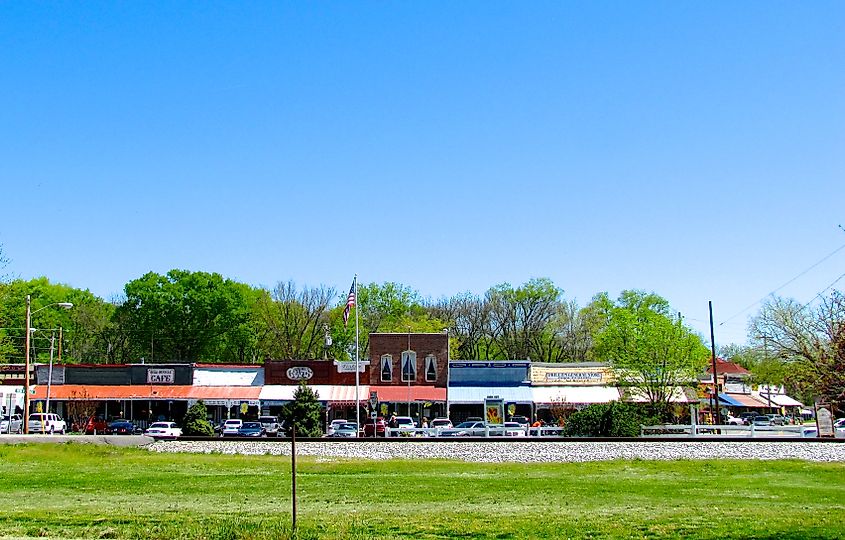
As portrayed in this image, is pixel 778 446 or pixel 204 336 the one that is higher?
pixel 204 336

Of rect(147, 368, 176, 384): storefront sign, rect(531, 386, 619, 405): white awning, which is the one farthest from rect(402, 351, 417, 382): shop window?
rect(147, 368, 176, 384): storefront sign

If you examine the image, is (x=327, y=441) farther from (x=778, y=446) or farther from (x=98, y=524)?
(x=98, y=524)

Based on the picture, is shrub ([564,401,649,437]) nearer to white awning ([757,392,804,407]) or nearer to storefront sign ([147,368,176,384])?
storefront sign ([147,368,176,384])

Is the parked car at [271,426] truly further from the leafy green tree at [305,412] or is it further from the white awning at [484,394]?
the white awning at [484,394]

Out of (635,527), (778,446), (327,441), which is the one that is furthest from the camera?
(327,441)

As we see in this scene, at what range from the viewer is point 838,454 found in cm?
3553

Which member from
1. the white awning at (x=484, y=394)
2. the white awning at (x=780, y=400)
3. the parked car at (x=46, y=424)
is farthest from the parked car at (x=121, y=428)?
the white awning at (x=780, y=400)

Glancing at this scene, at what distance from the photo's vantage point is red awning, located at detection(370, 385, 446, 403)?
2849 inches

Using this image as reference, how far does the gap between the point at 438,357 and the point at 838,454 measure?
4353 centimetres

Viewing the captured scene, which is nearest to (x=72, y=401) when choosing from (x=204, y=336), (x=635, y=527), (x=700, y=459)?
(x=204, y=336)

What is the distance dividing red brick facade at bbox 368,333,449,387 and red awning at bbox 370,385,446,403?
35.6 inches

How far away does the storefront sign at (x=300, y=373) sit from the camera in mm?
75625

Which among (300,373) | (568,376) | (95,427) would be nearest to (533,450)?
(95,427)

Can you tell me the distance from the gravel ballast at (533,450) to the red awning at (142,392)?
98.9ft
